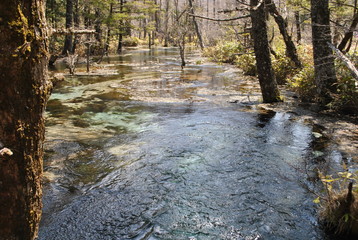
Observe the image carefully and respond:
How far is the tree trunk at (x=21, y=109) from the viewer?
A: 1538 mm

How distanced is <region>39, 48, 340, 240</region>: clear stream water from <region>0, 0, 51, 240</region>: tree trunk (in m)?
1.24

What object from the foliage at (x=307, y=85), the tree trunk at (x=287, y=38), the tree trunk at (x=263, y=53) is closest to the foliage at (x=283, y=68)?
the tree trunk at (x=287, y=38)

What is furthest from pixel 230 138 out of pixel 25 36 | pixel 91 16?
pixel 91 16

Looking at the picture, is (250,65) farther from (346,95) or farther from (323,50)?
(346,95)

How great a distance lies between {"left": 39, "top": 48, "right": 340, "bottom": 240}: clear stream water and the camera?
297 cm

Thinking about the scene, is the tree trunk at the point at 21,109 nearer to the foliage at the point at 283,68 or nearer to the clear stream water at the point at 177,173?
the clear stream water at the point at 177,173

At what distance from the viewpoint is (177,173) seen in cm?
415

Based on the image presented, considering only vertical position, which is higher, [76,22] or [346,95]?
[76,22]

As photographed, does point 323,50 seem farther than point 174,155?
Yes

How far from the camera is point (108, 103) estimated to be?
28.3 feet

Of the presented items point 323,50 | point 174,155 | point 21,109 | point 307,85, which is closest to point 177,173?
point 174,155

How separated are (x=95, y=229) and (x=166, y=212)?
0.78 meters

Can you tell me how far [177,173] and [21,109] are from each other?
111 inches

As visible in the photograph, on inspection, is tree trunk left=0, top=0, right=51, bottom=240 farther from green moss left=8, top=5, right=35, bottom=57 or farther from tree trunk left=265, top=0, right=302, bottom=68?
tree trunk left=265, top=0, right=302, bottom=68
